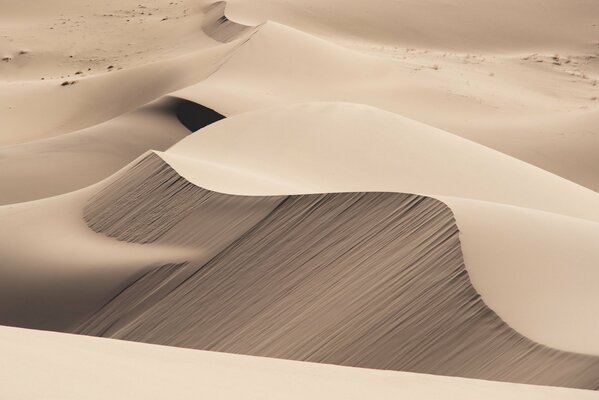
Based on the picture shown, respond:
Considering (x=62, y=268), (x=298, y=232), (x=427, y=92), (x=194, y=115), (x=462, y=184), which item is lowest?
(x=427, y=92)

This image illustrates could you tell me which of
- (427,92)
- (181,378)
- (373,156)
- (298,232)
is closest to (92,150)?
(373,156)

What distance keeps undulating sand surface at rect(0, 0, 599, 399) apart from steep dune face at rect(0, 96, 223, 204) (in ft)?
0.13

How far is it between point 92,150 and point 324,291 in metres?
9.68

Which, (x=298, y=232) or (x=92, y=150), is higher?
(x=298, y=232)

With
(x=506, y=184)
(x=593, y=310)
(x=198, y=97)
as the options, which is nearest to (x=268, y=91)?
(x=198, y=97)

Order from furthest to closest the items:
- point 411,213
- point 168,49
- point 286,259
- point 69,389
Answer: point 168,49
point 286,259
point 411,213
point 69,389

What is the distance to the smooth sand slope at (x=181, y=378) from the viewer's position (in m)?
3.98

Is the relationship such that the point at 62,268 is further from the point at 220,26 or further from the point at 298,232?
the point at 220,26

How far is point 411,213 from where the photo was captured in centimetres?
816

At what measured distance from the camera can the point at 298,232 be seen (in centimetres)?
899

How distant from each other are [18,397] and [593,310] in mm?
3956

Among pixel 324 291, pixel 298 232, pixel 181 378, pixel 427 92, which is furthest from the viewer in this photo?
pixel 427 92

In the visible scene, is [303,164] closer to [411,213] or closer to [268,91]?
[411,213]

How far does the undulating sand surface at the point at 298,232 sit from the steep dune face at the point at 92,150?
0.13 feet
